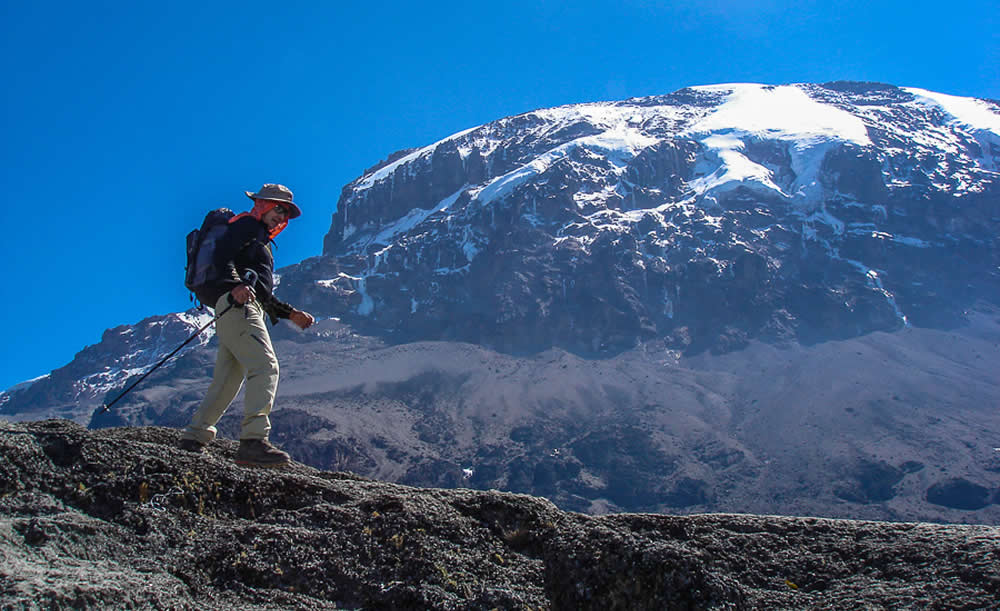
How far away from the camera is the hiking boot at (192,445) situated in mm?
8336

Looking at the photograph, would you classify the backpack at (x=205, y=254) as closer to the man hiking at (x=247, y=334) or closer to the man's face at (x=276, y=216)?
the man hiking at (x=247, y=334)

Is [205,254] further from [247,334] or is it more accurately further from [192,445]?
[192,445]

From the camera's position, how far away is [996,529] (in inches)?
251

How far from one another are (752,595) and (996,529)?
7.21 feet

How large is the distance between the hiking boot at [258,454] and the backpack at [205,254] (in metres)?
1.54

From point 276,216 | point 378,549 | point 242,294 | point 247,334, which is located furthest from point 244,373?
point 378,549

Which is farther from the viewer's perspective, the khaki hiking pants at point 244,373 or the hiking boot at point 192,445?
→ the hiking boot at point 192,445

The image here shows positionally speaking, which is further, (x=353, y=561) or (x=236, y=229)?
(x=236, y=229)

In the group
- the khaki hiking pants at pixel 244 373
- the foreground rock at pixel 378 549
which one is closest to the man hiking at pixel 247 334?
the khaki hiking pants at pixel 244 373

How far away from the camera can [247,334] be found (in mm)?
8094

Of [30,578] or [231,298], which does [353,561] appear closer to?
[30,578]

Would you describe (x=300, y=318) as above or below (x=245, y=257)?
below

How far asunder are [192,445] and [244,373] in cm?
86

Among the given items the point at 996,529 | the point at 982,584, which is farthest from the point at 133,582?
the point at 996,529
